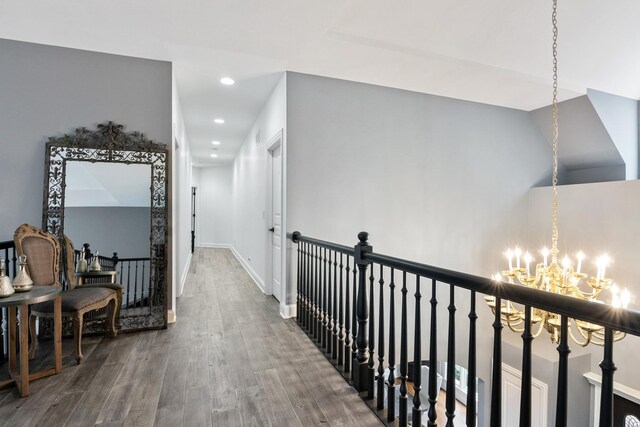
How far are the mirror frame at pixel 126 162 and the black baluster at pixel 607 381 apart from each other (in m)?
3.36

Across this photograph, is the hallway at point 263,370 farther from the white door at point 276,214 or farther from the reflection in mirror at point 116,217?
the reflection in mirror at point 116,217

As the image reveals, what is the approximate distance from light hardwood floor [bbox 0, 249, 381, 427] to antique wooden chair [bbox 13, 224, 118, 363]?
308 millimetres

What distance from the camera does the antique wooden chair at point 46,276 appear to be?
2467 mm

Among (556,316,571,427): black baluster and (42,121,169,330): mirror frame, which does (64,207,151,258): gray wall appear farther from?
(556,316,571,427): black baluster

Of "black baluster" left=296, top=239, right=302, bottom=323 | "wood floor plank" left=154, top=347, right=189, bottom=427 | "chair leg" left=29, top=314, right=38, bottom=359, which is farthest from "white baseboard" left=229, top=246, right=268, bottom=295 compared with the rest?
"chair leg" left=29, top=314, right=38, bottom=359

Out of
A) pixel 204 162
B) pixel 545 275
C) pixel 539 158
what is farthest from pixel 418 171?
pixel 204 162

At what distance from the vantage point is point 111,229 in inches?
130

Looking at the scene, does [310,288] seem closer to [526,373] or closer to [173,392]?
[173,392]

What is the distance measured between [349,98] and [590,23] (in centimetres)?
247

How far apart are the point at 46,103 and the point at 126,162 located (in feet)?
2.70

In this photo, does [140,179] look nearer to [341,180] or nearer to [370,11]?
[341,180]

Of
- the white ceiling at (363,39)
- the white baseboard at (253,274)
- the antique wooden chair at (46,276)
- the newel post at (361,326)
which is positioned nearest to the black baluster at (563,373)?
the newel post at (361,326)

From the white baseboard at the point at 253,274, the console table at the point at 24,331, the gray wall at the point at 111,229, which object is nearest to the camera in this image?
the console table at the point at 24,331

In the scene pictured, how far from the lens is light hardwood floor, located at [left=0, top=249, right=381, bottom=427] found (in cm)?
190
